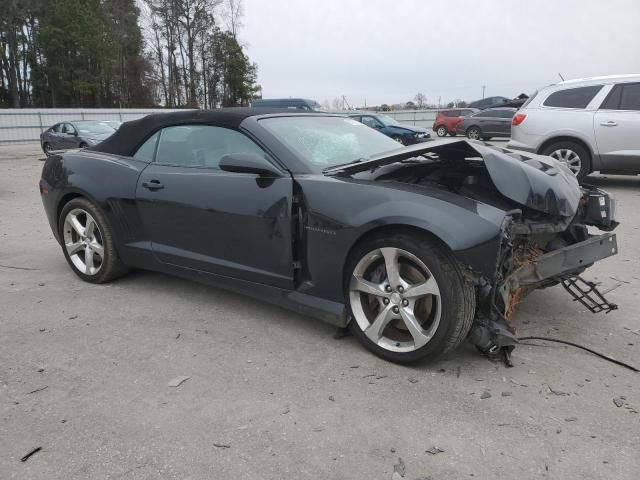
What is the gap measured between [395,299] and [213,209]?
1.39 meters

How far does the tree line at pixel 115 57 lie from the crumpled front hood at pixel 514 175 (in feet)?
169

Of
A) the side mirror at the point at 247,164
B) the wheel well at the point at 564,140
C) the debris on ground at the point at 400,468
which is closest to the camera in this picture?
the debris on ground at the point at 400,468

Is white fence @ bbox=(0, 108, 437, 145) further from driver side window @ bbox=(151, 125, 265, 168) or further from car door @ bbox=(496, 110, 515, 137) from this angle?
driver side window @ bbox=(151, 125, 265, 168)

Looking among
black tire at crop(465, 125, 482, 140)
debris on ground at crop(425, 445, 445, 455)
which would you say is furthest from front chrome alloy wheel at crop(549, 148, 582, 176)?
black tire at crop(465, 125, 482, 140)

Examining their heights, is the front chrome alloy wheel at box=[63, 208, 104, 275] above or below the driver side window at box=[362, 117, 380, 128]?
below

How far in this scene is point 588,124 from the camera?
821 centimetres

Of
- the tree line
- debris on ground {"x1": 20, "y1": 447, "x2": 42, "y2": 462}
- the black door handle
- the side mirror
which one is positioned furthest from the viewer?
the tree line

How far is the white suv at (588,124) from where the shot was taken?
26.2 feet

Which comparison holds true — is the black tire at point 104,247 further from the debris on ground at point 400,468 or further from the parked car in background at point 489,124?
the parked car in background at point 489,124

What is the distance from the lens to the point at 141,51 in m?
57.0

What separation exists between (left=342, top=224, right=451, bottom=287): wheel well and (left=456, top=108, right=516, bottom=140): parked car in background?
70.6 feet

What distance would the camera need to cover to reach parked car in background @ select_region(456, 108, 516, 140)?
2281 cm

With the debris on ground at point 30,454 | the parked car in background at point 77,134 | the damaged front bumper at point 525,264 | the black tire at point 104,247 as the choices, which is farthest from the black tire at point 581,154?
the parked car in background at point 77,134

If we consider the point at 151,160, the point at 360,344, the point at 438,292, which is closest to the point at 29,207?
the point at 151,160
